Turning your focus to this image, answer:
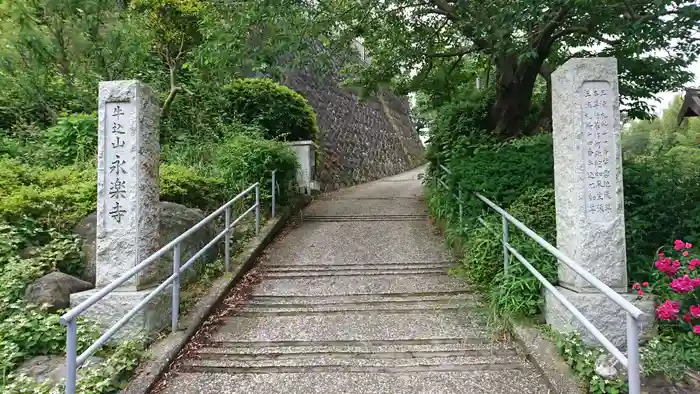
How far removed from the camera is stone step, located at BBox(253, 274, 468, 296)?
4.89 meters

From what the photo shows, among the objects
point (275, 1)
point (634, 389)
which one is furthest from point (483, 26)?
point (634, 389)

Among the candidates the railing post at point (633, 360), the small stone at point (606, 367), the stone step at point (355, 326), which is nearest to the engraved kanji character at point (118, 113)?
the stone step at point (355, 326)

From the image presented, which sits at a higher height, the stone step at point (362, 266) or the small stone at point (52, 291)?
the small stone at point (52, 291)

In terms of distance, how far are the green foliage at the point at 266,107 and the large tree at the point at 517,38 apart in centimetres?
200

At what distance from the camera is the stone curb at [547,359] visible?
114 inches

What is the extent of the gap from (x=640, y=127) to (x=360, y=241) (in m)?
15.7

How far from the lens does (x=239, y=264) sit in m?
5.44

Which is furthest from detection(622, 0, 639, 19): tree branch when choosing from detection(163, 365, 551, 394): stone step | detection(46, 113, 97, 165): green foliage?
detection(46, 113, 97, 165): green foliage

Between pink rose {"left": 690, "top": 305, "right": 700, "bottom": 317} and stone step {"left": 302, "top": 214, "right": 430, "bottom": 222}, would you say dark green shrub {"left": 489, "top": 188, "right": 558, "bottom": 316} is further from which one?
stone step {"left": 302, "top": 214, "right": 430, "bottom": 222}

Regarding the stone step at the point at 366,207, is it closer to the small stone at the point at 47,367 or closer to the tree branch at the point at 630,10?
the tree branch at the point at 630,10

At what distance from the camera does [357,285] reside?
5.06 metres

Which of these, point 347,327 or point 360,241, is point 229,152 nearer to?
point 360,241

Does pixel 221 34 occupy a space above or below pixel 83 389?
above

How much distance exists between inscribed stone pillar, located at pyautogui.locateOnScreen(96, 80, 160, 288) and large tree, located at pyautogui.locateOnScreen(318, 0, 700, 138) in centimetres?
380
